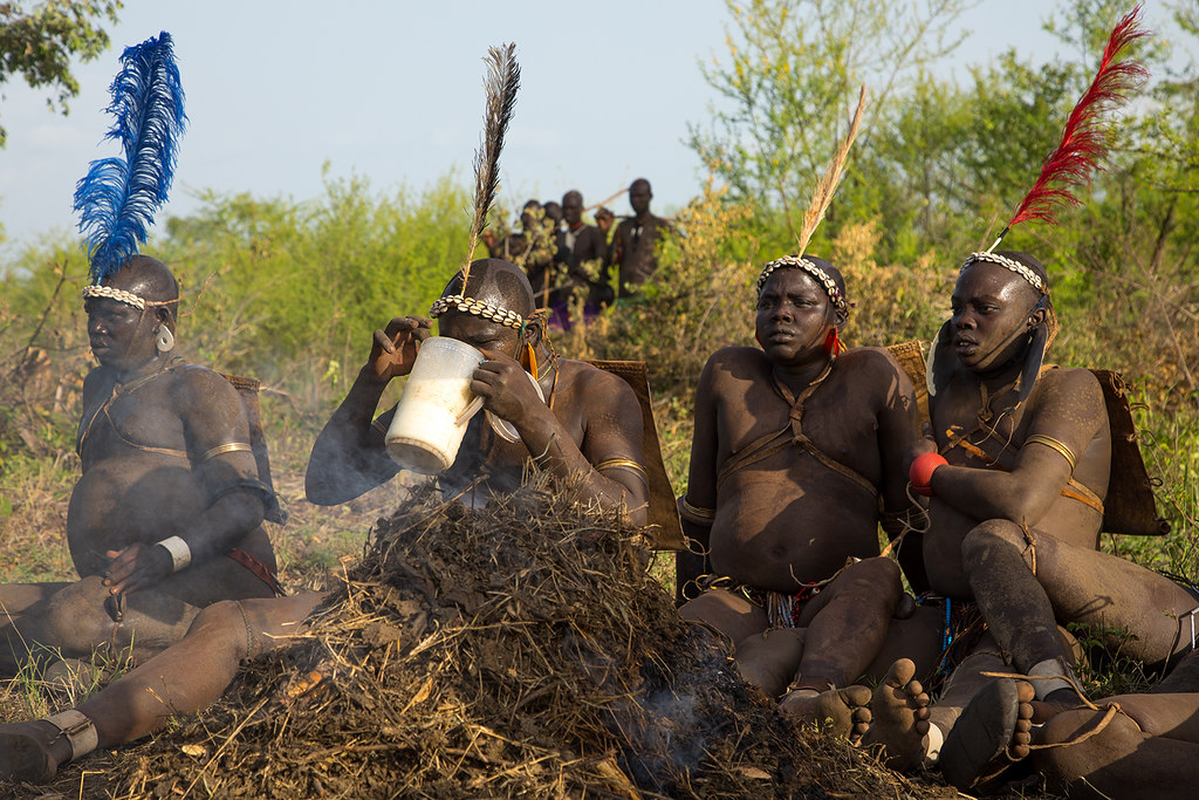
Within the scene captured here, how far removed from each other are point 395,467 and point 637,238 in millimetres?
7941

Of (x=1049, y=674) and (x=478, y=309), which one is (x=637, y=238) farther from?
(x=1049, y=674)

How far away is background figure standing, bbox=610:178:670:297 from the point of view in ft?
37.6

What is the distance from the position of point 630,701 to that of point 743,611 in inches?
55.7

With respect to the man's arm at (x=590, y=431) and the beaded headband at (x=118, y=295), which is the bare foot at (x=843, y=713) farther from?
the beaded headband at (x=118, y=295)

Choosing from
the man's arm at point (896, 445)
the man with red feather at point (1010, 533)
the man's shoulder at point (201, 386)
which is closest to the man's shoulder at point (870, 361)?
the man's arm at point (896, 445)

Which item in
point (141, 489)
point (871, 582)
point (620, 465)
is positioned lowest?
point (141, 489)

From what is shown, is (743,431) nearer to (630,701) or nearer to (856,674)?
(856,674)

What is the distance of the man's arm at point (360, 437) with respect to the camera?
3.72 meters

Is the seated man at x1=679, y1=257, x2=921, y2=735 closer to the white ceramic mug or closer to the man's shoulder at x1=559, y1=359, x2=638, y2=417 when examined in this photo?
the man's shoulder at x1=559, y1=359, x2=638, y2=417

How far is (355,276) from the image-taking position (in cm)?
1127

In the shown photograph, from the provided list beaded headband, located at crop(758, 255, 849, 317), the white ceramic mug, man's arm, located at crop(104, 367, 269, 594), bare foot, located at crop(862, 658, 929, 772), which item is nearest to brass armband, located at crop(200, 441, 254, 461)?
man's arm, located at crop(104, 367, 269, 594)

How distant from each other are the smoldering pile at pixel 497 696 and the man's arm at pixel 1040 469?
1.03m

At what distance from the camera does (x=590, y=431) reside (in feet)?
12.4

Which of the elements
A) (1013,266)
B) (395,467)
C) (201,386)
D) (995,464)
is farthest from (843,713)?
(201,386)
